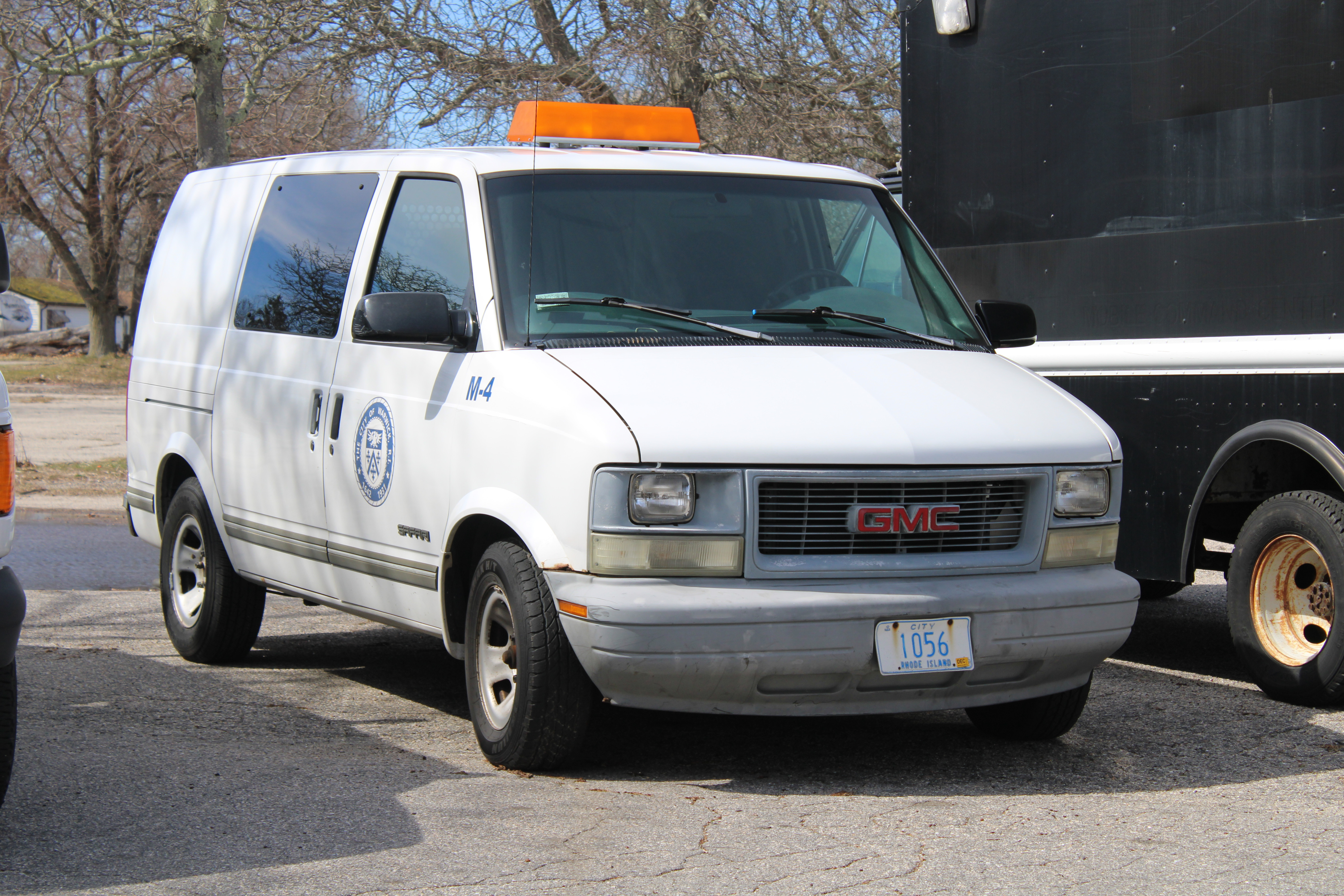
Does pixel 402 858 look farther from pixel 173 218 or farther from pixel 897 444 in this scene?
pixel 173 218

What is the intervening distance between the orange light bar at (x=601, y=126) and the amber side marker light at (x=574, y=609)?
7.55 feet

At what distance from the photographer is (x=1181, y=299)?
6801 millimetres

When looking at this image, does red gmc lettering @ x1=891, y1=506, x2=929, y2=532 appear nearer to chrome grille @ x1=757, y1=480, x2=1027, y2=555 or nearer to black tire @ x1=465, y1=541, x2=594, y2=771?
chrome grille @ x1=757, y1=480, x2=1027, y2=555

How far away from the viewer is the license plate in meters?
4.83

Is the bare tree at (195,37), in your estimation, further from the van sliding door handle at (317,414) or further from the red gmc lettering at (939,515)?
the red gmc lettering at (939,515)

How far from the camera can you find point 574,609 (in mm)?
4746

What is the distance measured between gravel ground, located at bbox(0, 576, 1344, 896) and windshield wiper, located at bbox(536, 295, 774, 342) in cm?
146

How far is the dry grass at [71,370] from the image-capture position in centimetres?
3728

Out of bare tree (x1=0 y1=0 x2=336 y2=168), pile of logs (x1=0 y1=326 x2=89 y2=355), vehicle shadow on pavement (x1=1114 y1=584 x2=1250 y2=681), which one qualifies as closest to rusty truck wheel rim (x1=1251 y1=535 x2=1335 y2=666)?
vehicle shadow on pavement (x1=1114 y1=584 x2=1250 y2=681)

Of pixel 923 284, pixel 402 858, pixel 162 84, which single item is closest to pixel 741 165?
pixel 923 284

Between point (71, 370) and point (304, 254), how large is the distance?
126ft

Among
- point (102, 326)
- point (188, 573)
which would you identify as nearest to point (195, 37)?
point (188, 573)

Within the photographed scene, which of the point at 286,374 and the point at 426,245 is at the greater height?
the point at 426,245

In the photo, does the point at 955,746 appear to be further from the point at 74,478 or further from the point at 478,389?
the point at 74,478
